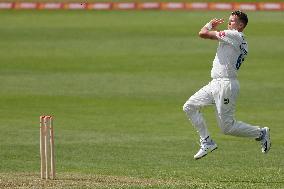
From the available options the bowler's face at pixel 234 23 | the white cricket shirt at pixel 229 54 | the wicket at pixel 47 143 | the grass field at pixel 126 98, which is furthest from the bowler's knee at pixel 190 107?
the wicket at pixel 47 143

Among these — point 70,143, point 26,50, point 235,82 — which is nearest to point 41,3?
point 26,50

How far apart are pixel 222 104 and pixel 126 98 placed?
388 inches

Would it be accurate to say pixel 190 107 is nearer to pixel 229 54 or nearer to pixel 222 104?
pixel 222 104

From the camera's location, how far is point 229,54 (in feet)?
43.9

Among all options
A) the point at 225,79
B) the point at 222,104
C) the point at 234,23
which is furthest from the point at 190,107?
the point at 234,23

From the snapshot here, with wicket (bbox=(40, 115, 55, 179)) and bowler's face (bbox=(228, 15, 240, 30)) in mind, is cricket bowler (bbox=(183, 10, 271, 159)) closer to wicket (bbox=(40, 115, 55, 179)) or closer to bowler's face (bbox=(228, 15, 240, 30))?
bowler's face (bbox=(228, 15, 240, 30))

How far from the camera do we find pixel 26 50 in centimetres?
3123

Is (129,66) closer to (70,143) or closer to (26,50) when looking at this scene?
(26,50)

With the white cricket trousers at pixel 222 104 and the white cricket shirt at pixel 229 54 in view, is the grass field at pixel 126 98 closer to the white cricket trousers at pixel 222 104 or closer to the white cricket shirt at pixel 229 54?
the white cricket trousers at pixel 222 104

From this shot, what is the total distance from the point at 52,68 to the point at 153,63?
2.83 metres

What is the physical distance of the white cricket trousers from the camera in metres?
13.4

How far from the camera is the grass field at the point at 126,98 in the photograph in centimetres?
1395

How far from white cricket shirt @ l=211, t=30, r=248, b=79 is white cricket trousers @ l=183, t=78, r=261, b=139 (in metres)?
0.11

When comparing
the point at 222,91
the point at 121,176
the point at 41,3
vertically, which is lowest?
the point at 121,176
